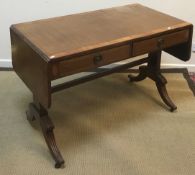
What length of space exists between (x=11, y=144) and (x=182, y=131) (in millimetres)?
1122

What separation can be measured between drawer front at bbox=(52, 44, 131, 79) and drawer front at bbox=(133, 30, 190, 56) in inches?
2.7

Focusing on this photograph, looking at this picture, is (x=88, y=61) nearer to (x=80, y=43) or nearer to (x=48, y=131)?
(x=80, y=43)

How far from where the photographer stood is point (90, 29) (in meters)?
2.00

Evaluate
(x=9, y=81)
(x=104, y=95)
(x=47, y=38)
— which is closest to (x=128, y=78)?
(x=104, y=95)

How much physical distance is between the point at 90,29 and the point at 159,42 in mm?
425

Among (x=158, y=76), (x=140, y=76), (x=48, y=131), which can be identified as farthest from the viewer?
(x=140, y=76)

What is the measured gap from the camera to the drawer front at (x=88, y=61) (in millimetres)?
1719

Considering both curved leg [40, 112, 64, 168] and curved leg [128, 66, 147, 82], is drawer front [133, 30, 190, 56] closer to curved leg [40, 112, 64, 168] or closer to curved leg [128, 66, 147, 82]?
curved leg [128, 66, 147, 82]

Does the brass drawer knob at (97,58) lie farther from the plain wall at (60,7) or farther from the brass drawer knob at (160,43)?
the plain wall at (60,7)

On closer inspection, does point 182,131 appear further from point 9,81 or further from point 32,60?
point 9,81

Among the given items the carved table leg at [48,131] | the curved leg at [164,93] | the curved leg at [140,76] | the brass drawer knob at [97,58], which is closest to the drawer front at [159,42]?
the brass drawer knob at [97,58]

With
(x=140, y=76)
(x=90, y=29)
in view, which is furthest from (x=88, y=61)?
(x=140, y=76)

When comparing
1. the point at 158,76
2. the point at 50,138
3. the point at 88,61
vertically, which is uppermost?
the point at 88,61

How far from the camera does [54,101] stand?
2582mm
